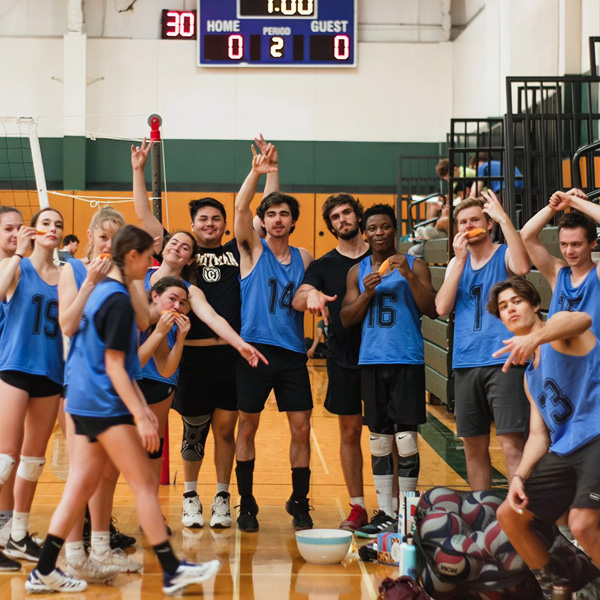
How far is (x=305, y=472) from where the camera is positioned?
17.7 feet

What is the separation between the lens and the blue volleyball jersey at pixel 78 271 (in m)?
4.46

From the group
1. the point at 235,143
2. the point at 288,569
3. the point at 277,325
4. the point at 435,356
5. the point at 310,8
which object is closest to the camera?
the point at 288,569

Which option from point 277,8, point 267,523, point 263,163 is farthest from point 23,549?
point 277,8

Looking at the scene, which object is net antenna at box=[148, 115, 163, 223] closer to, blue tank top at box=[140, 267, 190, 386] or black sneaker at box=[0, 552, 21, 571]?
blue tank top at box=[140, 267, 190, 386]

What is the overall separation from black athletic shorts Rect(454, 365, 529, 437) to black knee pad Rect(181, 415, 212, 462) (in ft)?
5.20

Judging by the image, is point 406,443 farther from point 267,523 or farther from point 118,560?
point 118,560

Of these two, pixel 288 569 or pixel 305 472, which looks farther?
pixel 305 472

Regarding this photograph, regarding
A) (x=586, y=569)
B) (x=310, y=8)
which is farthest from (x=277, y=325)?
(x=310, y=8)

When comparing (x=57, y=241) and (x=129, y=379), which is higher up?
(x=57, y=241)

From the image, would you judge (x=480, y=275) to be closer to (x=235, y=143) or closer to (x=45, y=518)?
(x=45, y=518)

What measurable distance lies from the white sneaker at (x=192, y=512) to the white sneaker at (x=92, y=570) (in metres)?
1.08

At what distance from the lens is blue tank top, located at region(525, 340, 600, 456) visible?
3678mm

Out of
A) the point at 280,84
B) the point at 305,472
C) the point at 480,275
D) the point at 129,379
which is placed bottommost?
the point at 305,472

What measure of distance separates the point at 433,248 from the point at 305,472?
573cm
